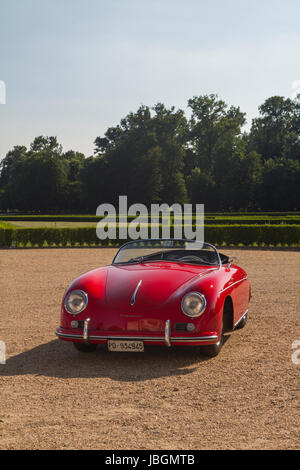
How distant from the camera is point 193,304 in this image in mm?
5844

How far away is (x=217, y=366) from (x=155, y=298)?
1022 millimetres

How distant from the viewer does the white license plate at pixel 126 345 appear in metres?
5.74

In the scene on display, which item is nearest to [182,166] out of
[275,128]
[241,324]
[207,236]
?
[275,128]

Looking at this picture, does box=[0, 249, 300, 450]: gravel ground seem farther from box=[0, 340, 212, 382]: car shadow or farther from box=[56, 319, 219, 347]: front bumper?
box=[56, 319, 219, 347]: front bumper

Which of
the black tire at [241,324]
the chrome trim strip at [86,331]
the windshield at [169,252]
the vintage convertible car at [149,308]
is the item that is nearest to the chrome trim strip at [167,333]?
the vintage convertible car at [149,308]

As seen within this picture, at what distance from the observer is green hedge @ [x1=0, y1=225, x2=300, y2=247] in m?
25.8

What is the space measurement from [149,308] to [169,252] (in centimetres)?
190

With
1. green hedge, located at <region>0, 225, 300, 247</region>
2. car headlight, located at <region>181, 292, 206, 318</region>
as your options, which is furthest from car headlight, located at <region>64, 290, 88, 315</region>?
green hedge, located at <region>0, 225, 300, 247</region>

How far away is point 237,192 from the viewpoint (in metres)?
76.0

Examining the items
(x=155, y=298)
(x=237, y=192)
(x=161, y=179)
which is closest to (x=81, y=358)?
(x=155, y=298)

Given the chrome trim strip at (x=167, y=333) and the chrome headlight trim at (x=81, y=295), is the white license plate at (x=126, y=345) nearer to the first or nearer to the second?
the chrome trim strip at (x=167, y=333)

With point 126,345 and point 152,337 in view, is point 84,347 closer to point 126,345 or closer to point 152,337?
point 126,345

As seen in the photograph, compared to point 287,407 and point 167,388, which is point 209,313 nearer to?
point 167,388

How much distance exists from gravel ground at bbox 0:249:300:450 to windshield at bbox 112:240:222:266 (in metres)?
1.19
